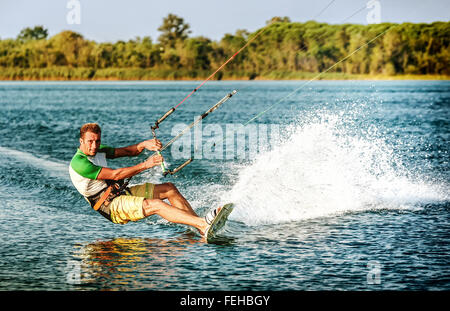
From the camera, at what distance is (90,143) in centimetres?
776

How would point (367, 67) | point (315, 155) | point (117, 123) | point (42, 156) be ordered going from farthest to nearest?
point (367, 67), point (117, 123), point (42, 156), point (315, 155)

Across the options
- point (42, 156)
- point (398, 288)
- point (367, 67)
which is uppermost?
point (367, 67)

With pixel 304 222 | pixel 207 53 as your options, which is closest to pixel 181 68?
pixel 207 53

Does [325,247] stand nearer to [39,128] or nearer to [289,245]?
[289,245]

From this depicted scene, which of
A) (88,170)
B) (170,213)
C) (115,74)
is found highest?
(115,74)

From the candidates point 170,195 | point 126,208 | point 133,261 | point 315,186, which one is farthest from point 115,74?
point 133,261

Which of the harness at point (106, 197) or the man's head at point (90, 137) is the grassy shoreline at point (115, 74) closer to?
the harness at point (106, 197)

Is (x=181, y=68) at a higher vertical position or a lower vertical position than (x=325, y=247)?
higher

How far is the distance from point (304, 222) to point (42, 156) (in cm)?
1038

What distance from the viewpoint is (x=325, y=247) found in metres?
8.05

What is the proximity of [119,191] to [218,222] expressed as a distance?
1320mm

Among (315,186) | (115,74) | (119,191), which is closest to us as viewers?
(119,191)

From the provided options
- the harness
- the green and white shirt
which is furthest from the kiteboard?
the green and white shirt

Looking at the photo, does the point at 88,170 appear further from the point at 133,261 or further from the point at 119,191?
the point at 133,261
